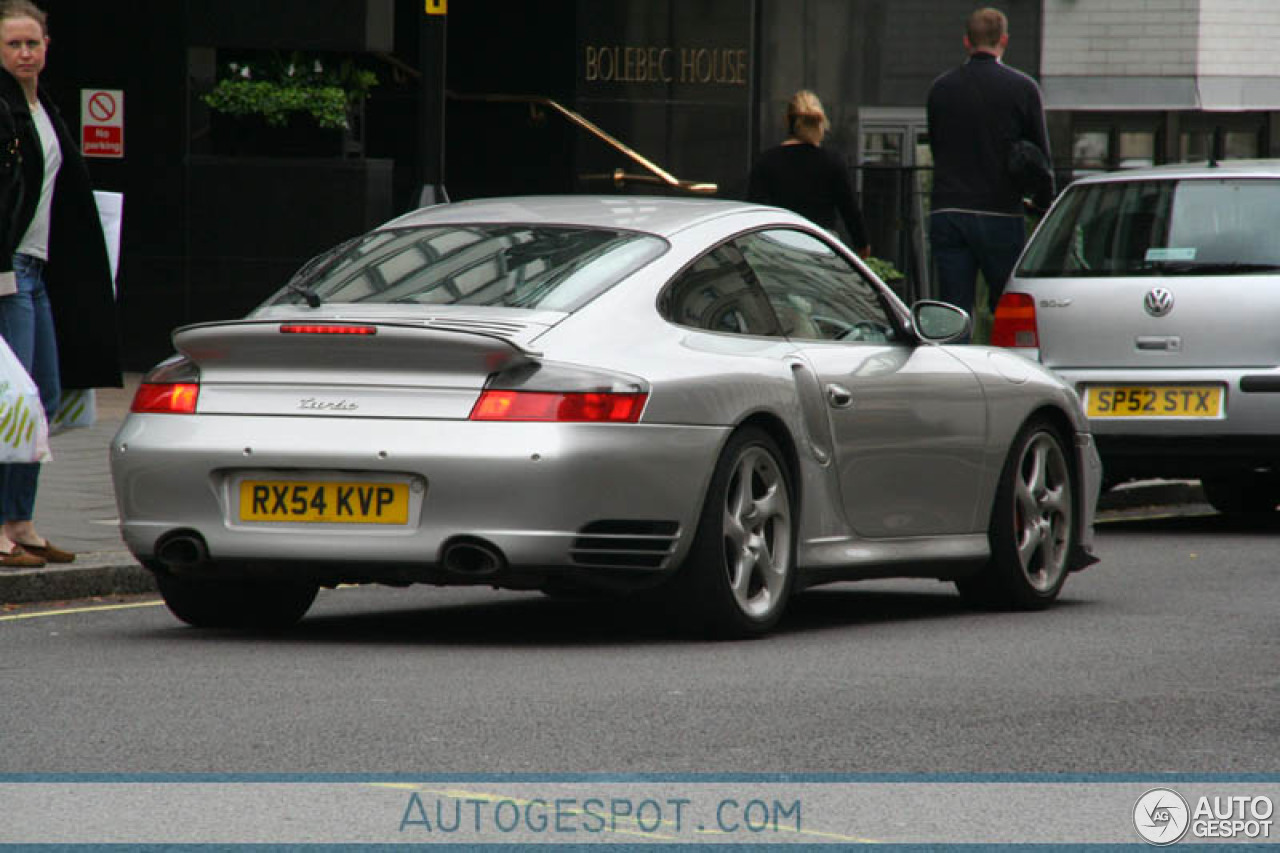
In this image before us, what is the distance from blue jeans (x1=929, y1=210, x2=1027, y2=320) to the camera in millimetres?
13680

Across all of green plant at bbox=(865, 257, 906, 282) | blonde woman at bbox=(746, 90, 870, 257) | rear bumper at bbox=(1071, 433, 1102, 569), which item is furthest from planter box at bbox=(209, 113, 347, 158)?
rear bumper at bbox=(1071, 433, 1102, 569)

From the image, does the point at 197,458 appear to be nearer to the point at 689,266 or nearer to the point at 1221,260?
the point at 689,266

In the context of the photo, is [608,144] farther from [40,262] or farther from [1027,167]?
[40,262]

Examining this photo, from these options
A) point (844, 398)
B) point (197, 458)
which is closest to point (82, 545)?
point (197, 458)

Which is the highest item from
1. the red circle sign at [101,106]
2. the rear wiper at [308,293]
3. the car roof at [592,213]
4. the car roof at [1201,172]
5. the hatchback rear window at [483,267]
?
the red circle sign at [101,106]

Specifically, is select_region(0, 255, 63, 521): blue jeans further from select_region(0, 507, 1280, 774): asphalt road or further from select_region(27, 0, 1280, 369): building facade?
select_region(27, 0, 1280, 369): building facade

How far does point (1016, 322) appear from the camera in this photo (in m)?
12.1

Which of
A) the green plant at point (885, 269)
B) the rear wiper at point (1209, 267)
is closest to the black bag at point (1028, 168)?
the rear wiper at point (1209, 267)

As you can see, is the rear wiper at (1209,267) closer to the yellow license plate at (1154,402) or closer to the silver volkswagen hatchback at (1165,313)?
the silver volkswagen hatchback at (1165,313)

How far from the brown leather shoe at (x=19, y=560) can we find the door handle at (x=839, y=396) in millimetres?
2863

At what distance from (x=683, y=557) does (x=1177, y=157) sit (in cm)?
2362

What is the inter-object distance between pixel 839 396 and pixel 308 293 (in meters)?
1.67

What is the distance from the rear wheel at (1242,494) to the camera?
13195 mm

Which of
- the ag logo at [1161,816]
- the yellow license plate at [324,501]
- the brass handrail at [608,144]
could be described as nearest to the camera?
the ag logo at [1161,816]
